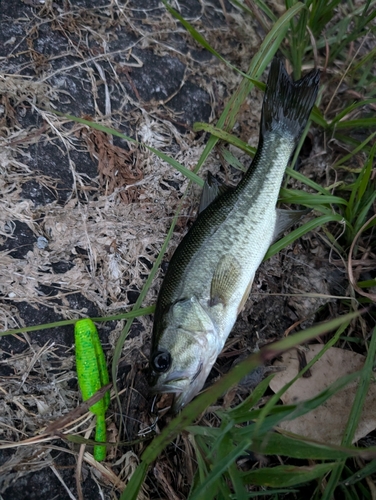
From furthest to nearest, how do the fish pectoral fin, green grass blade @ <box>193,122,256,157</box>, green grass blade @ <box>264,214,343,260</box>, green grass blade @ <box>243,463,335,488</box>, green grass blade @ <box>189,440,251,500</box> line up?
1. green grass blade @ <box>193,122,256,157</box>
2. green grass blade @ <box>264,214,343,260</box>
3. the fish pectoral fin
4. green grass blade @ <box>243,463,335,488</box>
5. green grass blade @ <box>189,440,251,500</box>

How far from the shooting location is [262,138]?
2.70 metres

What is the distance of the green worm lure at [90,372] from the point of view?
8.11 feet

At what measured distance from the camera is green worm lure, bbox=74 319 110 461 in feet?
8.11

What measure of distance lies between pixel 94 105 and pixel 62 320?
1.57 meters

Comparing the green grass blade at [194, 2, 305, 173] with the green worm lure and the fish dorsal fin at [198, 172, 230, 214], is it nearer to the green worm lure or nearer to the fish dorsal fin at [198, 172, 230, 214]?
the fish dorsal fin at [198, 172, 230, 214]

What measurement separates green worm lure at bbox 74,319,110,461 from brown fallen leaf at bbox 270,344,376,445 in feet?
3.61

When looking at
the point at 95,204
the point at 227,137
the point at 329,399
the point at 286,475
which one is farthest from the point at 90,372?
the point at 227,137

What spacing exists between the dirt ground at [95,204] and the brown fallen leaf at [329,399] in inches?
11.4

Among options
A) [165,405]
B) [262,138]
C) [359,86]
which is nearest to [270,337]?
[165,405]

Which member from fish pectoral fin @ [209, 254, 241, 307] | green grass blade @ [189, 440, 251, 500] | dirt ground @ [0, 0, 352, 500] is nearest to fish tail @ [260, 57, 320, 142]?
dirt ground @ [0, 0, 352, 500]

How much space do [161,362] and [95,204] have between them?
121 cm

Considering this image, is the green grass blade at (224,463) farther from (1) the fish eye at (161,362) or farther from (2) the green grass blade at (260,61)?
(2) the green grass blade at (260,61)

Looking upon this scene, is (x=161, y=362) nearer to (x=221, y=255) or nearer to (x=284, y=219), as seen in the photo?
(x=221, y=255)

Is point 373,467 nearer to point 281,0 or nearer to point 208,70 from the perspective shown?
point 208,70
